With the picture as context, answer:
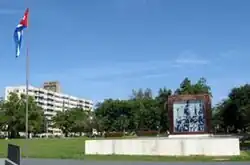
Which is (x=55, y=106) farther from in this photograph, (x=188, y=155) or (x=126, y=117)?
(x=188, y=155)

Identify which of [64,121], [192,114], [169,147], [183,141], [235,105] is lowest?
[169,147]

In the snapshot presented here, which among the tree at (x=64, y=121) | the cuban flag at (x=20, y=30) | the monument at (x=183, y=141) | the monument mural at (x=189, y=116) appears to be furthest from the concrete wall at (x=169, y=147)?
the tree at (x=64, y=121)

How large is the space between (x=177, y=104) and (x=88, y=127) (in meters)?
96.3

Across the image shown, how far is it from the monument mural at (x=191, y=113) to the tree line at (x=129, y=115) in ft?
172

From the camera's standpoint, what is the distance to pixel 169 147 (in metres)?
27.7

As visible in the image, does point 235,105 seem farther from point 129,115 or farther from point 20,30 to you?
point 20,30

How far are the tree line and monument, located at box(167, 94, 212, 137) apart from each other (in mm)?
52271

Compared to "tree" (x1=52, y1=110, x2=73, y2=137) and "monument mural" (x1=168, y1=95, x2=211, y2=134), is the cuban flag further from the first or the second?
"tree" (x1=52, y1=110, x2=73, y2=137)

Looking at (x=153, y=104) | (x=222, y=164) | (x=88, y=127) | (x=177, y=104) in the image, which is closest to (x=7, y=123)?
(x=88, y=127)

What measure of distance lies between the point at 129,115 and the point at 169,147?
91644 mm

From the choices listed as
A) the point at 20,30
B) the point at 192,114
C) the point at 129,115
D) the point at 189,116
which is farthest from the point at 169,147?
the point at 129,115

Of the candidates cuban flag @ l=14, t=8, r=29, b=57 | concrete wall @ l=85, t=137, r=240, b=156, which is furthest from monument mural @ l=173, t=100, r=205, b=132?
cuban flag @ l=14, t=8, r=29, b=57

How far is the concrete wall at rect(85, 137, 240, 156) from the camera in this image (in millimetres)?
26859

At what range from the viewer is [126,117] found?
119 m
